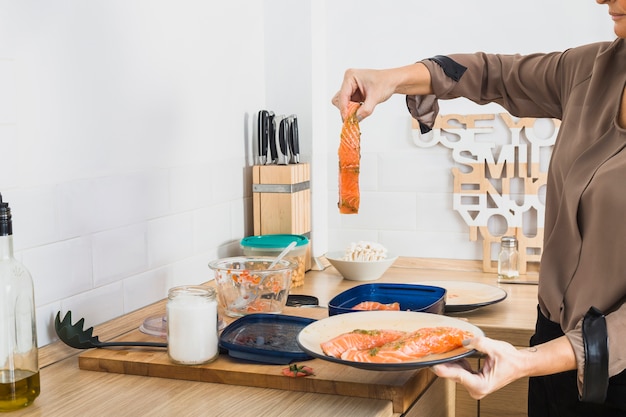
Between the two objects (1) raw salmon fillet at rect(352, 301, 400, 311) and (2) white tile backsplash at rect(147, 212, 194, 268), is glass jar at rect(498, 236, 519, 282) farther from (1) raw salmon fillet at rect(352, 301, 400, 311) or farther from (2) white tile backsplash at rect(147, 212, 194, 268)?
(2) white tile backsplash at rect(147, 212, 194, 268)

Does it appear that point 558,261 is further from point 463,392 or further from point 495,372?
point 463,392

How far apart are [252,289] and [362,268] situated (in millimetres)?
627

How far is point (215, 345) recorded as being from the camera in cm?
158

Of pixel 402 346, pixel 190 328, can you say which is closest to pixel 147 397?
pixel 190 328

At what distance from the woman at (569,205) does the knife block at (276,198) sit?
2.11ft

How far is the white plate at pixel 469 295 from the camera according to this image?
6.88 feet

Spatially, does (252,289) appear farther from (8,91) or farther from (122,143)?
(8,91)

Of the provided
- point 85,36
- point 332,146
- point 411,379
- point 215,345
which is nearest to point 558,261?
point 411,379

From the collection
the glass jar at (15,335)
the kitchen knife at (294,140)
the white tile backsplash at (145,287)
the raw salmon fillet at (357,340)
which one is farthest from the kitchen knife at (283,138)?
the glass jar at (15,335)

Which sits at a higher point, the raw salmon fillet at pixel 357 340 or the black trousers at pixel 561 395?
the raw salmon fillet at pixel 357 340

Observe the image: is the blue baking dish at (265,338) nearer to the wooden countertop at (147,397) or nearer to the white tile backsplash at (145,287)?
the wooden countertop at (147,397)

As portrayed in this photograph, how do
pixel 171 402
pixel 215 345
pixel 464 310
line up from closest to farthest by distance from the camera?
pixel 171 402 → pixel 215 345 → pixel 464 310

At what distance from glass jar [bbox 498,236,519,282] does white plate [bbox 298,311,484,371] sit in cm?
95

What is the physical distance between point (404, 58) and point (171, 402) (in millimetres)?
1645
